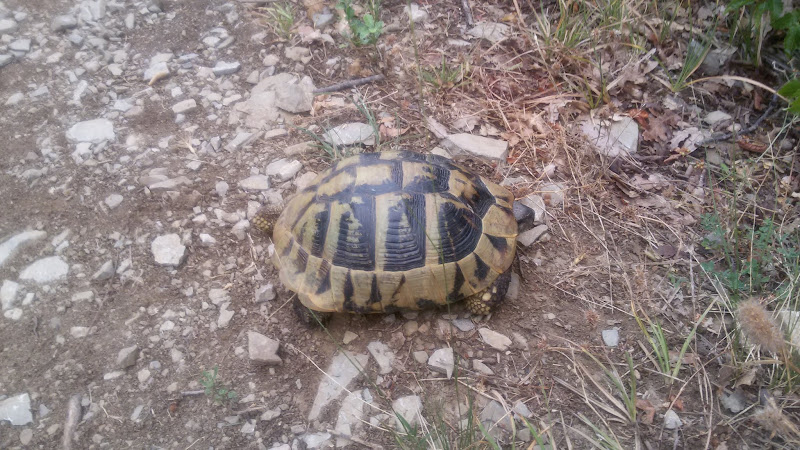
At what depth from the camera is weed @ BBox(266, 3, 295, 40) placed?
3.75m

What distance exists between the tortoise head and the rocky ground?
108mm

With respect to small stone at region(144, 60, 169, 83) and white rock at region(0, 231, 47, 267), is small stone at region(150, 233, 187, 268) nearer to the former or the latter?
white rock at region(0, 231, 47, 267)

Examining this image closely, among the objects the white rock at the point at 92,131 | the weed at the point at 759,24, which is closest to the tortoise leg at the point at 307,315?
the white rock at the point at 92,131

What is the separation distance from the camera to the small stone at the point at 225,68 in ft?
11.8

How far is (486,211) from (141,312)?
1.75 m

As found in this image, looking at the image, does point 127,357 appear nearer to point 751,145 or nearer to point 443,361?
point 443,361

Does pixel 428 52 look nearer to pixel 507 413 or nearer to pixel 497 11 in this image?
pixel 497 11

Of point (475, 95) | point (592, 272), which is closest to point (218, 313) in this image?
point (592, 272)

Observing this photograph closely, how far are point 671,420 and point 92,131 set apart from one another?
3.51m

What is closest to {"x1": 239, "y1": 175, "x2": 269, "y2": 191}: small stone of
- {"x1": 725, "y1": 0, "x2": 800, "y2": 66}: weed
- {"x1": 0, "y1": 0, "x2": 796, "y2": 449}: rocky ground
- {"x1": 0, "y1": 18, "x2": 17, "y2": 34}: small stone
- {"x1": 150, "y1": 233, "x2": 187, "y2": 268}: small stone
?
{"x1": 0, "y1": 0, "x2": 796, "y2": 449}: rocky ground

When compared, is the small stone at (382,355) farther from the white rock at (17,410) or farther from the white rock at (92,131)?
the white rock at (92,131)

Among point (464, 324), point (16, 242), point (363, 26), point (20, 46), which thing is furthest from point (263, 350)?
point (20, 46)

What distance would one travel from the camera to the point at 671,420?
7.14 ft

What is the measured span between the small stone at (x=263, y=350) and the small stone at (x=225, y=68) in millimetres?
2018
